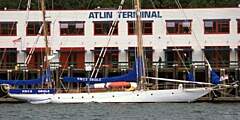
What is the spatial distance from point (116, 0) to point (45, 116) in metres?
68.0

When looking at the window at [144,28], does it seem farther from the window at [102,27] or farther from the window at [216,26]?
the window at [216,26]

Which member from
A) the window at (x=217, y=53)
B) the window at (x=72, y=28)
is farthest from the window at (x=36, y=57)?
the window at (x=217, y=53)

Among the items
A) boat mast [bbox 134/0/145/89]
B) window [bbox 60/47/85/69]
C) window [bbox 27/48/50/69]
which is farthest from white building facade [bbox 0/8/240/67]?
boat mast [bbox 134/0/145/89]

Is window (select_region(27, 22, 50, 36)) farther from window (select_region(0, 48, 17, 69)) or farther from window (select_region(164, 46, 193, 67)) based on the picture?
window (select_region(164, 46, 193, 67))

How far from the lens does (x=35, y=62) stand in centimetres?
9612

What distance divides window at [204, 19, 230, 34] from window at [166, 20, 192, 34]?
2149 millimetres

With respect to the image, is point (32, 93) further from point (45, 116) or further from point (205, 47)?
point (205, 47)

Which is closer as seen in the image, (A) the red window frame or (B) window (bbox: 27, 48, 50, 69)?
(B) window (bbox: 27, 48, 50, 69)

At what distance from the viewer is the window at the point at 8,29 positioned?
97.4 metres

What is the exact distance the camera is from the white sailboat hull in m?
77.9

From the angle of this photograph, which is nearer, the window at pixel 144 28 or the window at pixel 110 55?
the window at pixel 110 55

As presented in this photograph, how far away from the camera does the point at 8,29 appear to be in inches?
3846

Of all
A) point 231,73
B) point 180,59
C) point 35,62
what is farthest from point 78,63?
point 231,73

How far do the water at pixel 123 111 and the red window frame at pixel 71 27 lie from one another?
18968mm
